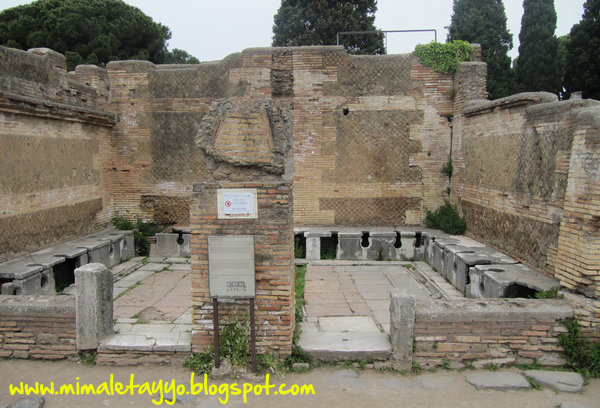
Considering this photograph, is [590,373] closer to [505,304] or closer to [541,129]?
[505,304]

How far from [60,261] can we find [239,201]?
5017 millimetres

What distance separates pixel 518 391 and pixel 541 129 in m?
4.43

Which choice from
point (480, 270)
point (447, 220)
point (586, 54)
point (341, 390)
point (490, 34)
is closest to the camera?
point (341, 390)

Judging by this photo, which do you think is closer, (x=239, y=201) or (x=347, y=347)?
(x=239, y=201)

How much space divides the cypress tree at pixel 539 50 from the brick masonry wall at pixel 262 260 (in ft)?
57.6

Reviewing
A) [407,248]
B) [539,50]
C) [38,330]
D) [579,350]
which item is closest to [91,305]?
[38,330]

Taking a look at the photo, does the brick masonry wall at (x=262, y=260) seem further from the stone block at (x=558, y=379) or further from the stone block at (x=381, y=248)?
the stone block at (x=381, y=248)

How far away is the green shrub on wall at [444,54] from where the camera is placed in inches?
412

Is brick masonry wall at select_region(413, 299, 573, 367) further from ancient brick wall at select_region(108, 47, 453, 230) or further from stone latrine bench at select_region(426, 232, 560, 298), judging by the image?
ancient brick wall at select_region(108, 47, 453, 230)

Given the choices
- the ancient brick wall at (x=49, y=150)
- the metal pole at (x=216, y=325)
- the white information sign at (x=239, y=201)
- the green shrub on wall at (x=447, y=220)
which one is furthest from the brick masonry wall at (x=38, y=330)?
the green shrub on wall at (x=447, y=220)

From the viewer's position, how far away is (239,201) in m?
4.48

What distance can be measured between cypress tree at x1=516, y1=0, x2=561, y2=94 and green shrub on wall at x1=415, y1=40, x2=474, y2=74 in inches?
377

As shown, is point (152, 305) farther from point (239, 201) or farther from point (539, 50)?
point (539, 50)

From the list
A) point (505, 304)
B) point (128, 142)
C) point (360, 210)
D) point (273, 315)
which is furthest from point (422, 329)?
point (128, 142)
